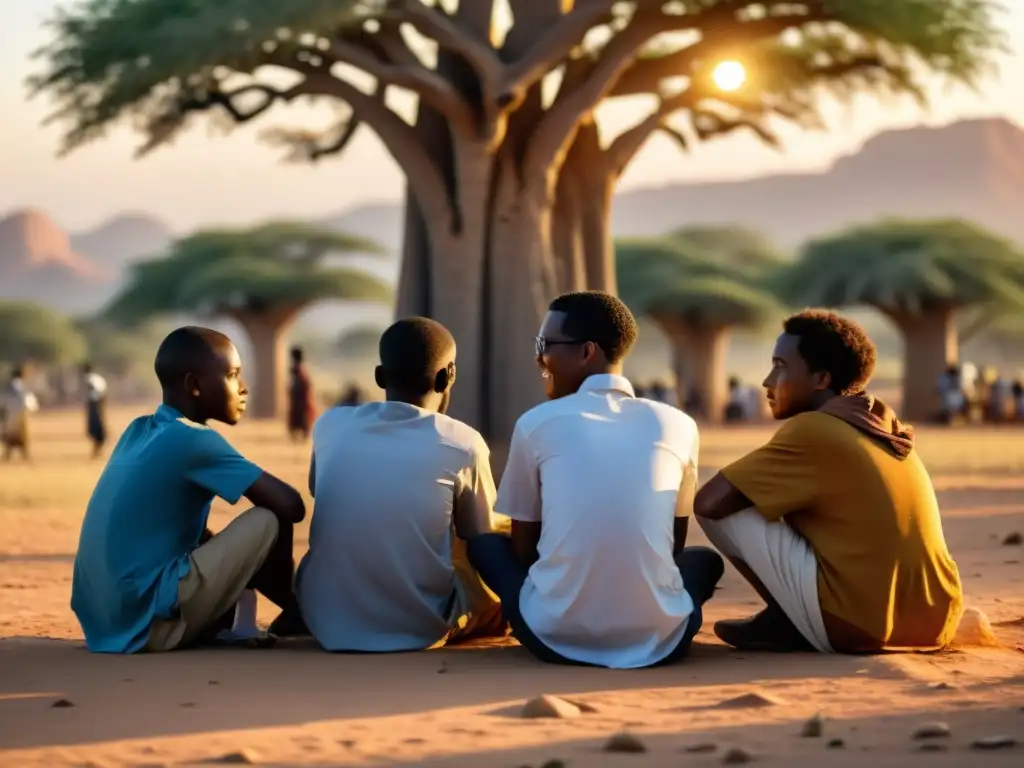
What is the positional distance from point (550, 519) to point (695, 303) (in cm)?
4152

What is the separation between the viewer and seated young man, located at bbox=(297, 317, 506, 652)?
6016mm

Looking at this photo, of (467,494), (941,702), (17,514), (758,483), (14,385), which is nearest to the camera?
(941,702)

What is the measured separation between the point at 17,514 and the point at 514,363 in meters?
4.96

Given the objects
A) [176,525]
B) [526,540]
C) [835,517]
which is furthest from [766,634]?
[176,525]

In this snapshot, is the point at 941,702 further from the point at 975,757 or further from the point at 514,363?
the point at 514,363

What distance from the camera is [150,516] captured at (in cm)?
594

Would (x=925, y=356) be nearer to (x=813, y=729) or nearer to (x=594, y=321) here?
(x=594, y=321)

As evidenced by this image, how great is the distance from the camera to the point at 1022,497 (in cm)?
1614

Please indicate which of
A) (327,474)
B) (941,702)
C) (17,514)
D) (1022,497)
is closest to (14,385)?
(17,514)

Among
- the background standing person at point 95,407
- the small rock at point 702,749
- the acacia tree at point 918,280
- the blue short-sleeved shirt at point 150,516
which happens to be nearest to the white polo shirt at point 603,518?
the blue short-sleeved shirt at point 150,516

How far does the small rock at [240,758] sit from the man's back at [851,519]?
2.18m

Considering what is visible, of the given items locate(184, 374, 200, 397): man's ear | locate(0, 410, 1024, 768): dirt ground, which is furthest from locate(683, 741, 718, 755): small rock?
locate(184, 374, 200, 397): man's ear

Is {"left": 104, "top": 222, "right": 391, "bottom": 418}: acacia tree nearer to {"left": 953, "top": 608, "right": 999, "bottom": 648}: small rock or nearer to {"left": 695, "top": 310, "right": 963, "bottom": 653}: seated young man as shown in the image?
{"left": 953, "top": 608, "right": 999, "bottom": 648}: small rock

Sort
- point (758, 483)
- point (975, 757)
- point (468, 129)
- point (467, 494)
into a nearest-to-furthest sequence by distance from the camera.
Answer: point (975, 757) < point (758, 483) < point (467, 494) < point (468, 129)
